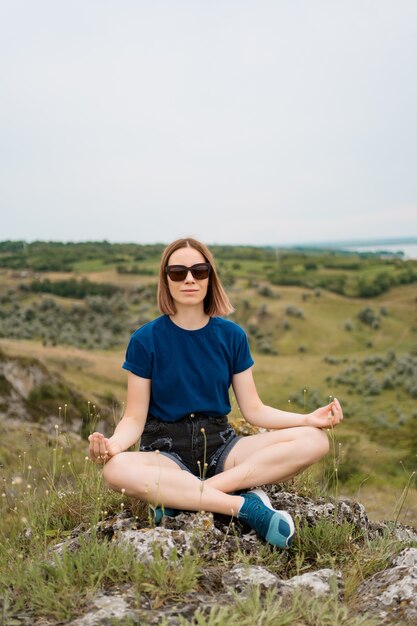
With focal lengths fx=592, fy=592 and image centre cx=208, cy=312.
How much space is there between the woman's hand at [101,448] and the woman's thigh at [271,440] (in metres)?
0.84

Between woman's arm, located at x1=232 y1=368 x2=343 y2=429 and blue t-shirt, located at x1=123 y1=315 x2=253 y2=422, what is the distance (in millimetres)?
183

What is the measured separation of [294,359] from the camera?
56.2 meters

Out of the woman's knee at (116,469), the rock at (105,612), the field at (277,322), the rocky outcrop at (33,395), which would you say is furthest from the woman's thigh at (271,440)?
the field at (277,322)

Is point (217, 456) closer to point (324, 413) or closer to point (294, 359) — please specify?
point (324, 413)

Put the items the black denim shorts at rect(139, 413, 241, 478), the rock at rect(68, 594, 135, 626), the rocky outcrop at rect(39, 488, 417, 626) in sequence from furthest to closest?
the black denim shorts at rect(139, 413, 241, 478), the rocky outcrop at rect(39, 488, 417, 626), the rock at rect(68, 594, 135, 626)

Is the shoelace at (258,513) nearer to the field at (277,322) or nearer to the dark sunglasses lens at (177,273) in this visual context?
the dark sunglasses lens at (177,273)

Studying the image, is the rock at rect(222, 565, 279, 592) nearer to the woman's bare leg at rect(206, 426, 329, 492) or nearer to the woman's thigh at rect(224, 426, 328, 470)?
the woman's bare leg at rect(206, 426, 329, 492)

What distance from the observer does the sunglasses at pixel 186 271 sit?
14.1 ft

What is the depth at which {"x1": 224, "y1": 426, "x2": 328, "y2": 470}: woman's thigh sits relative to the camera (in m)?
4.14

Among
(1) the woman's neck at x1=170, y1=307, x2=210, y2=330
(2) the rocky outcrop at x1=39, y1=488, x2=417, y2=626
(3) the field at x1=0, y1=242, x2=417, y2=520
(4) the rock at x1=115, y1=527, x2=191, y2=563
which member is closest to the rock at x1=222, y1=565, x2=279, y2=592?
(2) the rocky outcrop at x1=39, y1=488, x2=417, y2=626

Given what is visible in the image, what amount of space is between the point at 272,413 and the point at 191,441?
646 millimetres

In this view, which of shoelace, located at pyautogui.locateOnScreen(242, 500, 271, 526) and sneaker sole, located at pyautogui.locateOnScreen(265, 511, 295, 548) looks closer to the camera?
sneaker sole, located at pyautogui.locateOnScreen(265, 511, 295, 548)

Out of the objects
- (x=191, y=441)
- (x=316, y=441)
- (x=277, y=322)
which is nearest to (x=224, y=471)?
(x=191, y=441)

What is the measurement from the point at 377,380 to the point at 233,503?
152 ft
